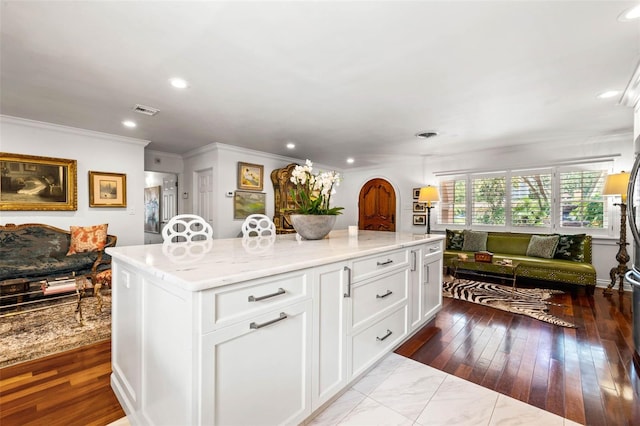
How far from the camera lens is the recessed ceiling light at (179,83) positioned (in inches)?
99.3

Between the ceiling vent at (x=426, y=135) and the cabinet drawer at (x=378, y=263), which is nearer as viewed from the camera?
the cabinet drawer at (x=378, y=263)

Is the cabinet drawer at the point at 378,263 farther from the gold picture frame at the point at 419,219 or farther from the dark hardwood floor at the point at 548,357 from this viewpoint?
the gold picture frame at the point at 419,219

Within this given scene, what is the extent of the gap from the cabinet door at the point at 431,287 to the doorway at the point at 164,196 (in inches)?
206

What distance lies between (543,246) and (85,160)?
7.19 metres

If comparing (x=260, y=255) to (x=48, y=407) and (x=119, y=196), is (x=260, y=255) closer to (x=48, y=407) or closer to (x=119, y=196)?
(x=48, y=407)

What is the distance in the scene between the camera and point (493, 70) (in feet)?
7.64

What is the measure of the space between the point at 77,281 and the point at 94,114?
2.04 metres

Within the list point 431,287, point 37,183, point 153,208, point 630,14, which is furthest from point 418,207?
point 37,183

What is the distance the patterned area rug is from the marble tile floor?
4.21 ft

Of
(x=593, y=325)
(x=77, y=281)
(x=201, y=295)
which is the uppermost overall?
(x=201, y=295)

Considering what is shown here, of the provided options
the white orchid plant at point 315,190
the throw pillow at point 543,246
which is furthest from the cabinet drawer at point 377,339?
the throw pillow at point 543,246

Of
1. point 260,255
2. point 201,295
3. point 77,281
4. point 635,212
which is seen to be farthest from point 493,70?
point 77,281

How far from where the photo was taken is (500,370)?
2049 millimetres

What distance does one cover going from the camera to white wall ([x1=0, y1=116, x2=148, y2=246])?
3.72m
